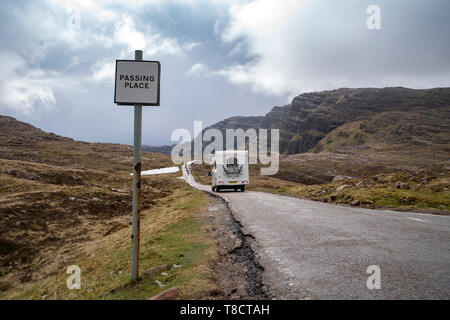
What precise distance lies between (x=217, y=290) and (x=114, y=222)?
1425 centimetres

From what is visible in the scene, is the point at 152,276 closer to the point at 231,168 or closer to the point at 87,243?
the point at 87,243

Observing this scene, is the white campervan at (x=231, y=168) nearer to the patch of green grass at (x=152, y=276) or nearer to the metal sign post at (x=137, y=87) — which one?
the patch of green grass at (x=152, y=276)

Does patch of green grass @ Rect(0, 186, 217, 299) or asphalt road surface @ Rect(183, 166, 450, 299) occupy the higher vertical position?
asphalt road surface @ Rect(183, 166, 450, 299)

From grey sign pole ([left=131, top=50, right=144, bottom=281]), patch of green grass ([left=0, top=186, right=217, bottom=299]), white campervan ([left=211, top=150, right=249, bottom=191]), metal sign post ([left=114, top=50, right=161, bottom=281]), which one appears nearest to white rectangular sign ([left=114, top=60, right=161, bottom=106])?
metal sign post ([left=114, top=50, right=161, bottom=281])

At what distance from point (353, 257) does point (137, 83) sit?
5539mm

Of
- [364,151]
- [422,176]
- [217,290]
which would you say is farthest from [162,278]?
[364,151]

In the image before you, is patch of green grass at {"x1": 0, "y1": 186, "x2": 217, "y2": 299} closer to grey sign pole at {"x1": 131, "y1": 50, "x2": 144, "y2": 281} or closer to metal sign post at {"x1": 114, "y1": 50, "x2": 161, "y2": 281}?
grey sign pole at {"x1": 131, "y1": 50, "x2": 144, "y2": 281}

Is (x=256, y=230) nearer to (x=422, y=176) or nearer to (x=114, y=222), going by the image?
(x=114, y=222)

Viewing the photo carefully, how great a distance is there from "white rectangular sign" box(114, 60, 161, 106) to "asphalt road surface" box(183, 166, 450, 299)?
3.94 m

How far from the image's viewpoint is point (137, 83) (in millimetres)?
5039

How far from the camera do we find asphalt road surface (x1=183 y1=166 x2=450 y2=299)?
426 centimetres

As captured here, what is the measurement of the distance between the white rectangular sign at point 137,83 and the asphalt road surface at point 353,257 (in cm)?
394
